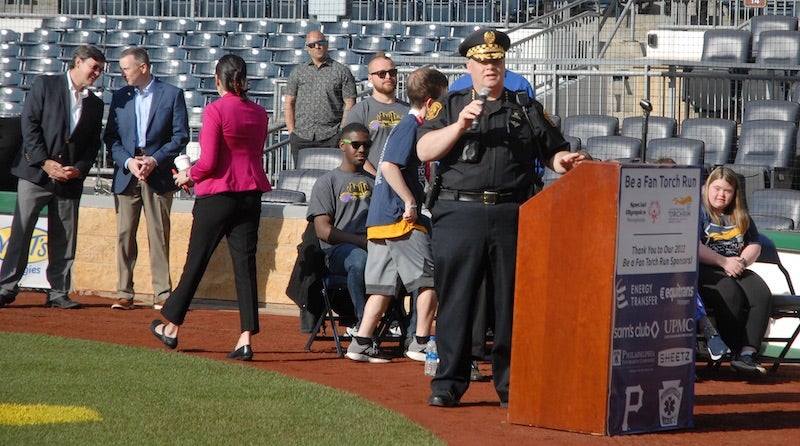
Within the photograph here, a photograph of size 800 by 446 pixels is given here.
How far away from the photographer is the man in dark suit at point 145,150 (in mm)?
10617

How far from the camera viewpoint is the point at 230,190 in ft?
26.5

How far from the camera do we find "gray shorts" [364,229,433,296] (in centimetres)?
800

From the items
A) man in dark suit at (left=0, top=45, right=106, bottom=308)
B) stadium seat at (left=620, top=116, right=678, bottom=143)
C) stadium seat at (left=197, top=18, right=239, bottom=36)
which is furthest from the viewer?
stadium seat at (left=197, top=18, right=239, bottom=36)

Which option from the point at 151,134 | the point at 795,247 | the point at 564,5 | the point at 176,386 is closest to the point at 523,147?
the point at 176,386

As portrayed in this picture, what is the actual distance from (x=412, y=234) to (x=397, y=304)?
849 millimetres

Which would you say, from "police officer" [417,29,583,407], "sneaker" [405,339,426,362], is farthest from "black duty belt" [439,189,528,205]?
"sneaker" [405,339,426,362]

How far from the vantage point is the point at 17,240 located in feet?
35.1

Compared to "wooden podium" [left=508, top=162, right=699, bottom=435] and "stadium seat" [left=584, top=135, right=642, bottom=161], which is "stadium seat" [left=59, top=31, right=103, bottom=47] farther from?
"wooden podium" [left=508, top=162, right=699, bottom=435]

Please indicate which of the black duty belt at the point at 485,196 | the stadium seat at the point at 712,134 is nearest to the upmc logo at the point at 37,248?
the black duty belt at the point at 485,196

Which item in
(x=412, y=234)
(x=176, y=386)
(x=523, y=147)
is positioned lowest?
(x=176, y=386)

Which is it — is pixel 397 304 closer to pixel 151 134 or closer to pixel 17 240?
pixel 151 134

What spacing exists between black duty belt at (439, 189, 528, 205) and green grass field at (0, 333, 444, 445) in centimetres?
116

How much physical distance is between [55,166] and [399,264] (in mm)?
3879

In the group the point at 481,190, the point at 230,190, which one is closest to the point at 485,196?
the point at 481,190
